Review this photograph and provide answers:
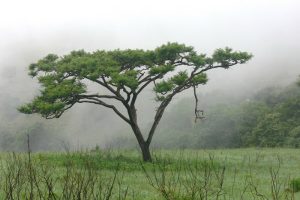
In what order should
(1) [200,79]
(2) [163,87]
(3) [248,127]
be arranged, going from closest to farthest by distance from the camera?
(2) [163,87] → (1) [200,79] → (3) [248,127]

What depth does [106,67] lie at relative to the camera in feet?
101

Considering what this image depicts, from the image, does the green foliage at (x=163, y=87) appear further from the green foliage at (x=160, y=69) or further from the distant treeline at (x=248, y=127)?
the distant treeline at (x=248, y=127)

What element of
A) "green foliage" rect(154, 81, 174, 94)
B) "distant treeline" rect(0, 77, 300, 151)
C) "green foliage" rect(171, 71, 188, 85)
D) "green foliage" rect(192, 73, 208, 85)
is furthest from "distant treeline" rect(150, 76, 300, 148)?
"green foliage" rect(154, 81, 174, 94)

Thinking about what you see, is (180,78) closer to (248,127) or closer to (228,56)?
(228,56)

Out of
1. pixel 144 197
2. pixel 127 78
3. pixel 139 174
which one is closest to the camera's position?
pixel 144 197

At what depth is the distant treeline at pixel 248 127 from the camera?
3376 inches

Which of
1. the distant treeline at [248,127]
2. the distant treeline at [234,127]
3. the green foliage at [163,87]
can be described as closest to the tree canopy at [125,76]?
the green foliage at [163,87]

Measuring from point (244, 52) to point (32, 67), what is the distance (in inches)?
613

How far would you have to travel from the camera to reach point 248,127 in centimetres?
10012

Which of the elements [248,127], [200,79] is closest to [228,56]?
[200,79]

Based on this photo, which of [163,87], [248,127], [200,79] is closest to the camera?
[163,87]

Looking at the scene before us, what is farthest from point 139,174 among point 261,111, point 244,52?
point 261,111

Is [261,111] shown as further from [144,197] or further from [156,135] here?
[144,197]

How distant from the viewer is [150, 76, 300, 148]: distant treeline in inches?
Answer: 3376
